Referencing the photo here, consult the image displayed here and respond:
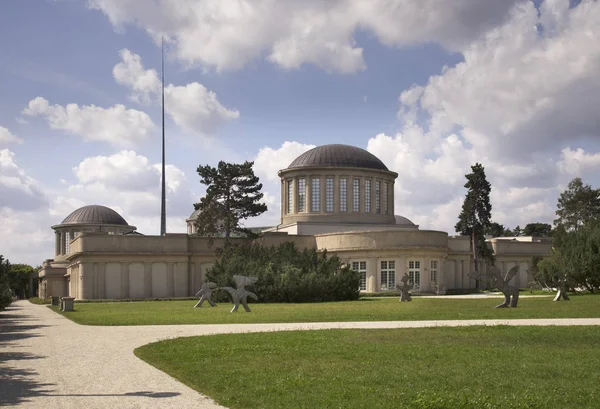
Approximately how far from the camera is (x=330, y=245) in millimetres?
72188

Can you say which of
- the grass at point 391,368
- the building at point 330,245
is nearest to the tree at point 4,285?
the grass at point 391,368

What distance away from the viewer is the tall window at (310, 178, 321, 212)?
79.9 meters

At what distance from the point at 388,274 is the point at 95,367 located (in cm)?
5404

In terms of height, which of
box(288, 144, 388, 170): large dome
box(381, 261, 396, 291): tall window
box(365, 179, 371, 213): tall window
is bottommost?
box(381, 261, 396, 291): tall window

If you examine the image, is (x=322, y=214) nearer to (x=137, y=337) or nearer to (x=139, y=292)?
(x=139, y=292)

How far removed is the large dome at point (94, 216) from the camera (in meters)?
113

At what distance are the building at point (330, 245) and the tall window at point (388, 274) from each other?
91 millimetres

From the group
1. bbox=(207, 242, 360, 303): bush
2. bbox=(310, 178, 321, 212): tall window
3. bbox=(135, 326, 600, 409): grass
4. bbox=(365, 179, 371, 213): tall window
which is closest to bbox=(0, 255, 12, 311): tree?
bbox=(207, 242, 360, 303): bush

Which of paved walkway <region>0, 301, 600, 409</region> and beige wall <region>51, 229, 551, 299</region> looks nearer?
paved walkway <region>0, 301, 600, 409</region>

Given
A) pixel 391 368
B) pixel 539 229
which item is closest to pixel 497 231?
pixel 539 229

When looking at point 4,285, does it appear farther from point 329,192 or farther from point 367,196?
point 367,196

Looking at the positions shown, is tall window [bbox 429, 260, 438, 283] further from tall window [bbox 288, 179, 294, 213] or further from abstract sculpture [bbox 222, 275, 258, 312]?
abstract sculpture [bbox 222, 275, 258, 312]

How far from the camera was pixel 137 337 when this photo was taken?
22750mm

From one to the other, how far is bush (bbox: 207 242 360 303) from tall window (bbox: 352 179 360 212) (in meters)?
25.1
